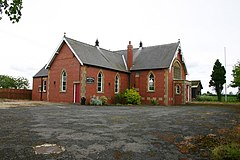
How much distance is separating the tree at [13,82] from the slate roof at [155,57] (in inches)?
1279

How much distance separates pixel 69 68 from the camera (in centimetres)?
2886

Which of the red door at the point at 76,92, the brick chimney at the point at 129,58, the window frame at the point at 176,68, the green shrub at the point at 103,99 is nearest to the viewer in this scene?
the red door at the point at 76,92

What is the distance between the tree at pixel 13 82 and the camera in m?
52.1

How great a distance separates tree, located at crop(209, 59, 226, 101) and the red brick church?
49.5 feet

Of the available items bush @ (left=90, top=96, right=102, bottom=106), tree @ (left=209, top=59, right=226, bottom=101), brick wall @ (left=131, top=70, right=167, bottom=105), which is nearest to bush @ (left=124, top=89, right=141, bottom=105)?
brick wall @ (left=131, top=70, right=167, bottom=105)

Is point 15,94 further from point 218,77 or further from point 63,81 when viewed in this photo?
point 218,77

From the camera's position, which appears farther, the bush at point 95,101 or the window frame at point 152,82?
the window frame at point 152,82

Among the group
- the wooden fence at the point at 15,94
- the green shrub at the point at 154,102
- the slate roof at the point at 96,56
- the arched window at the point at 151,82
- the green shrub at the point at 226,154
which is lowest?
the green shrub at the point at 226,154

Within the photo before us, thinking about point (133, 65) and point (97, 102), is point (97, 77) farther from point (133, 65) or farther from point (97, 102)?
point (133, 65)

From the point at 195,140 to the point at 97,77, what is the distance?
22.1 meters

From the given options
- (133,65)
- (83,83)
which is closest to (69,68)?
(83,83)

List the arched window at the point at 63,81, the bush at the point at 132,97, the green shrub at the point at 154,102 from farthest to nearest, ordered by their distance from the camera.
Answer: the green shrub at the point at 154,102
the bush at the point at 132,97
the arched window at the point at 63,81

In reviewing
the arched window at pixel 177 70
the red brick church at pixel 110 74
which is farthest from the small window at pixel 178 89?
the arched window at pixel 177 70

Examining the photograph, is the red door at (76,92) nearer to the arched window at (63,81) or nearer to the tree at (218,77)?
the arched window at (63,81)
